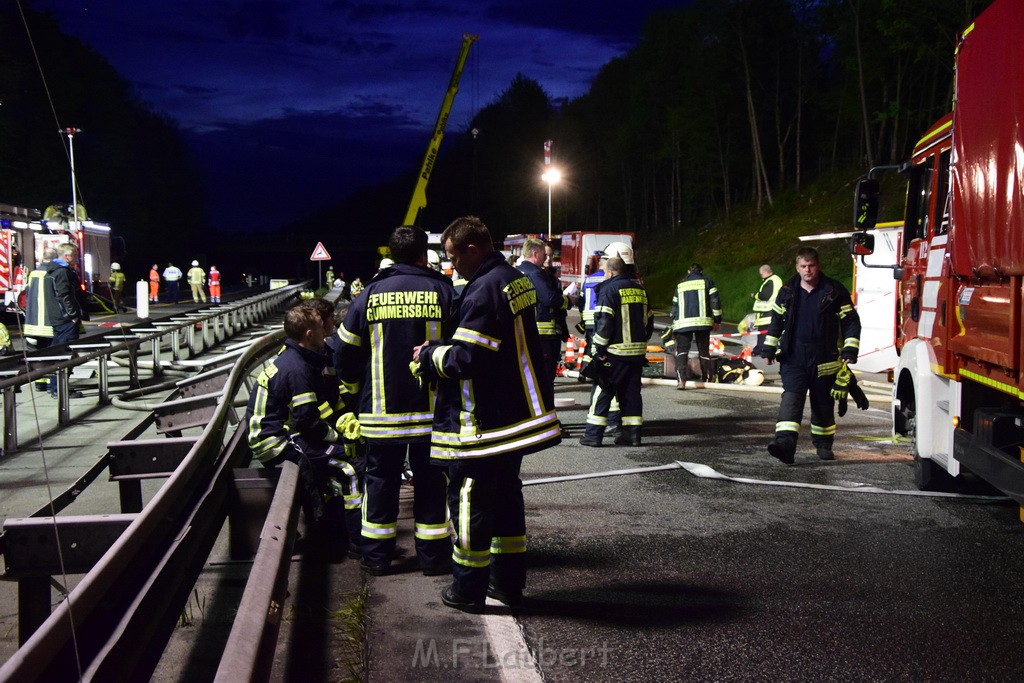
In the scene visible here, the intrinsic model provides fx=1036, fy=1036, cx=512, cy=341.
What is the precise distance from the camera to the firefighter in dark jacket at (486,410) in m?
4.66

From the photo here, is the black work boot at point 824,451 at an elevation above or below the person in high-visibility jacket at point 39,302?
below

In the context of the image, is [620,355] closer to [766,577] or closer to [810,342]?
[810,342]

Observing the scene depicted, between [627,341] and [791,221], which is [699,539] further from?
[791,221]

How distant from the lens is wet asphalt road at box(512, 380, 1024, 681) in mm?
4250

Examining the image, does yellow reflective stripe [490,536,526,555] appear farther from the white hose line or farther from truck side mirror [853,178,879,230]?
truck side mirror [853,178,879,230]

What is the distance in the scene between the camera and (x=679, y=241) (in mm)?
62219

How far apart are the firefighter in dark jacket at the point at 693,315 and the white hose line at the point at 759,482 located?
5048 millimetres

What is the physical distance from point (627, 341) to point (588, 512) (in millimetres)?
2807

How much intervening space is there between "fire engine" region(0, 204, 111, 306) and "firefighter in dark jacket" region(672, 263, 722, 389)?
10750mm

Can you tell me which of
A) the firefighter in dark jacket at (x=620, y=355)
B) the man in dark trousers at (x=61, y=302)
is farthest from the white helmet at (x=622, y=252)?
the man in dark trousers at (x=61, y=302)

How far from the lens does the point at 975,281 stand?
5.68 metres

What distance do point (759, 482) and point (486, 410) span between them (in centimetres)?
376

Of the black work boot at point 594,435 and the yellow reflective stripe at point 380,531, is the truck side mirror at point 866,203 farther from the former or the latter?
the yellow reflective stripe at point 380,531

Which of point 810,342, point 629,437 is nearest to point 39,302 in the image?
point 629,437
